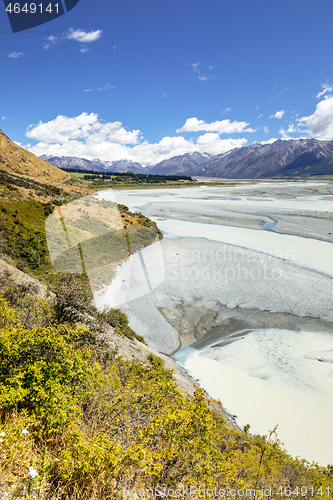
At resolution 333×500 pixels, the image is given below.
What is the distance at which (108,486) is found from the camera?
9.93 feet

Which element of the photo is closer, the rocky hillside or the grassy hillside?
the grassy hillside

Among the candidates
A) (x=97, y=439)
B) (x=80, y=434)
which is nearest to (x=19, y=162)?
(x=80, y=434)

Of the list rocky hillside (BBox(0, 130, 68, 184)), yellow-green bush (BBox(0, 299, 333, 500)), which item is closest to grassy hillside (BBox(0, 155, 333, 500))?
yellow-green bush (BBox(0, 299, 333, 500))

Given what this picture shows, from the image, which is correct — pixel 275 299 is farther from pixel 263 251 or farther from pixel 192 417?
pixel 192 417

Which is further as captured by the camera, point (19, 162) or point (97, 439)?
point (19, 162)

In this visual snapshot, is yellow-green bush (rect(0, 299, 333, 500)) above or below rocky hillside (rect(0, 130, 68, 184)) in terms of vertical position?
below

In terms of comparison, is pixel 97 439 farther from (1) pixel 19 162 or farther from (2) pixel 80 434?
(1) pixel 19 162

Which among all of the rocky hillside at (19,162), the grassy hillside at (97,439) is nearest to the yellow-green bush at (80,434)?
the grassy hillside at (97,439)

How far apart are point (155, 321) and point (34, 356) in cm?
1361

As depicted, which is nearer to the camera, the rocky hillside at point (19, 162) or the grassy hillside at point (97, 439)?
the grassy hillside at point (97, 439)

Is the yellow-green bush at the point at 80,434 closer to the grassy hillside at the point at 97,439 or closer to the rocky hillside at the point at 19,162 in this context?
the grassy hillside at the point at 97,439

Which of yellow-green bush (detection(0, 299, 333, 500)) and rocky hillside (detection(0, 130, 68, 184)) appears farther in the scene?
rocky hillside (detection(0, 130, 68, 184))

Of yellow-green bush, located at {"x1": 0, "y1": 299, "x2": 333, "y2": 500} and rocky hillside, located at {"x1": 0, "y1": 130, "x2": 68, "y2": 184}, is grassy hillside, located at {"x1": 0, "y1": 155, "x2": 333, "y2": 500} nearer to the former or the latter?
yellow-green bush, located at {"x1": 0, "y1": 299, "x2": 333, "y2": 500}

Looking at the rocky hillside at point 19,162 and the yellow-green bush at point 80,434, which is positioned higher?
the rocky hillside at point 19,162
